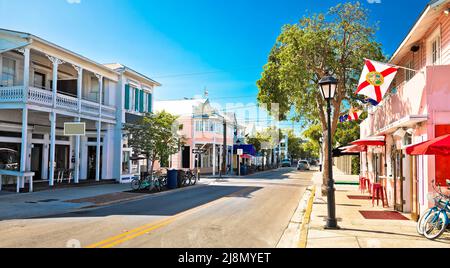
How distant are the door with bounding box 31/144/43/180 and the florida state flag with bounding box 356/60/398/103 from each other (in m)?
19.2

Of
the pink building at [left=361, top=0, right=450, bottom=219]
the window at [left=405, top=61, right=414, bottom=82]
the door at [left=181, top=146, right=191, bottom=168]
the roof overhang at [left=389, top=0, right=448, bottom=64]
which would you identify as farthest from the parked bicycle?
the door at [left=181, top=146, right=191, bottom=168]

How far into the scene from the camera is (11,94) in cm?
1816

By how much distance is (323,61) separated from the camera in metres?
17.2

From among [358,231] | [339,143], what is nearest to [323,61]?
[358,231]

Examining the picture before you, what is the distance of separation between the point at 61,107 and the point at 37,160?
465 cm

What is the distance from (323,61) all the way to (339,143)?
24.7m

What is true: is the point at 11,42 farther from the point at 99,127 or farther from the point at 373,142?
the point at 373,142

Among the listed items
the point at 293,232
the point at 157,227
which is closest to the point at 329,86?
the point at 293,232

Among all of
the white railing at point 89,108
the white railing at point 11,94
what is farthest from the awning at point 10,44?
the white railing at point 89,108

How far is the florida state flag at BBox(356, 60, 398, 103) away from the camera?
11555mm
